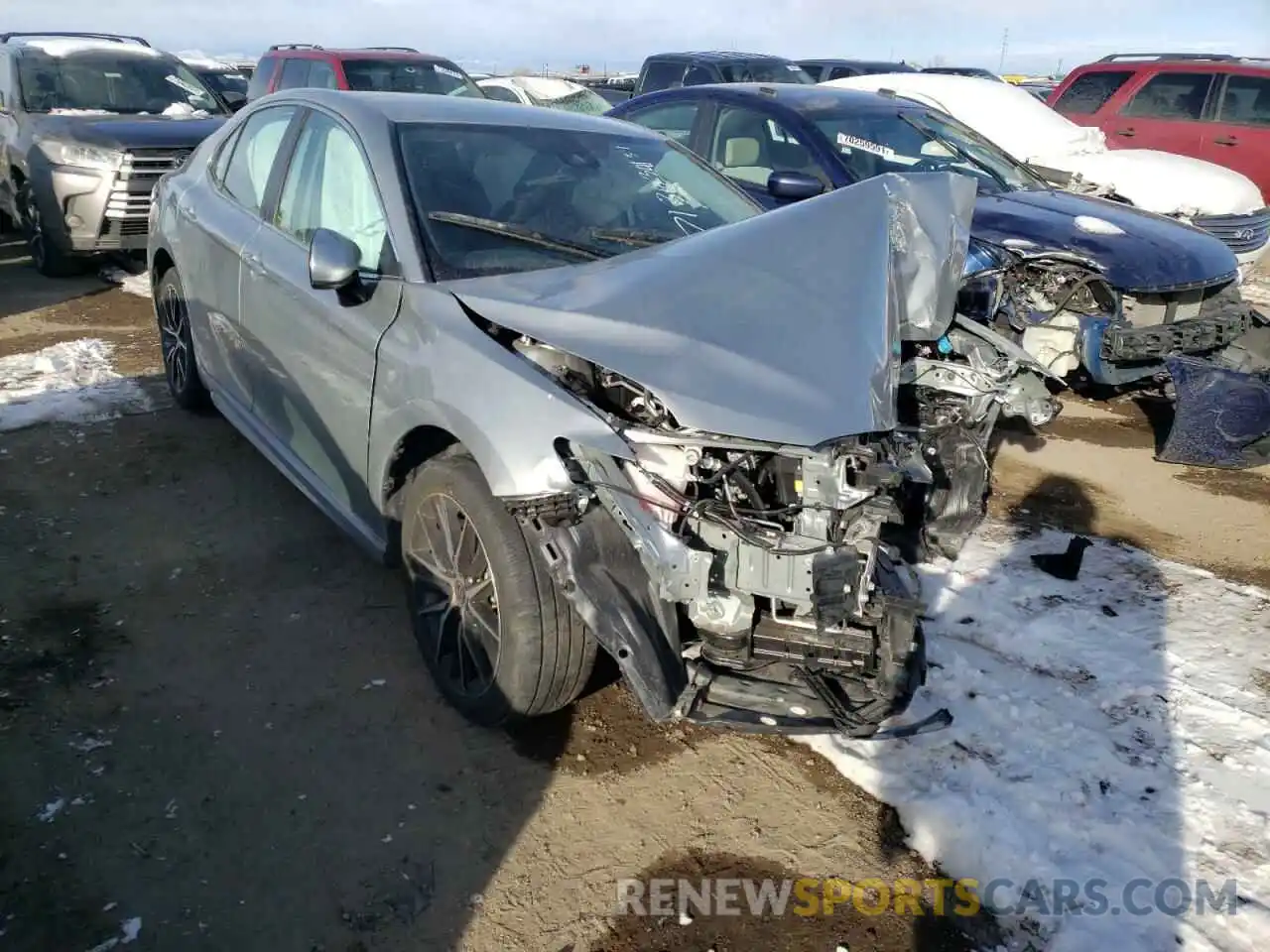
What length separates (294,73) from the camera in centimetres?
1036

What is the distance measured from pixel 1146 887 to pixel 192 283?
4549mm

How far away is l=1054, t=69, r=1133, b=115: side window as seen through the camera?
11.2m

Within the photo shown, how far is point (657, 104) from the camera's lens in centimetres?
702

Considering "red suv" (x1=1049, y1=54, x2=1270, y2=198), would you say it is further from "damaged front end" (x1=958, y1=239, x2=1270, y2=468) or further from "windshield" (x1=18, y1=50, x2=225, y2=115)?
"windshield" (x1=18, y1=50, x2=225, y2=115)

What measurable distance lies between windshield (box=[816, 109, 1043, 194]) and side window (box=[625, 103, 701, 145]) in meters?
0.99

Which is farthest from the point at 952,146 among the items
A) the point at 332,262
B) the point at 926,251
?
the point at 332,262

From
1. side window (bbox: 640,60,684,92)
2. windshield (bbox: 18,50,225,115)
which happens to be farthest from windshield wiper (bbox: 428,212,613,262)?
side window (bbox: 640,60,684,92)

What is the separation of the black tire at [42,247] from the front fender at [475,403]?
6836mm

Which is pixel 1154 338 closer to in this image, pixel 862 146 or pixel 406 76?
pixel 862 146

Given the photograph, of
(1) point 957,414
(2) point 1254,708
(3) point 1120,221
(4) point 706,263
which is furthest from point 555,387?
(3) point 1120,221

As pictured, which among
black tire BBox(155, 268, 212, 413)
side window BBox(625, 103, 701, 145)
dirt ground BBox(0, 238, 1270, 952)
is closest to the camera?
dirt ground BBox(0, 238, 1270, 952)

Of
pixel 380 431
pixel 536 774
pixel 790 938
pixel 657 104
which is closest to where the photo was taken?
pixel 790 938

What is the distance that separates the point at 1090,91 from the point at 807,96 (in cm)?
678

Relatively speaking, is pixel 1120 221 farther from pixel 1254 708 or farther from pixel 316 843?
pixel 316 843
